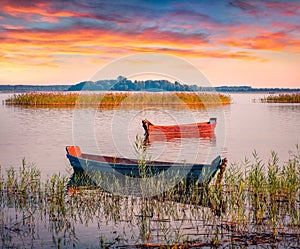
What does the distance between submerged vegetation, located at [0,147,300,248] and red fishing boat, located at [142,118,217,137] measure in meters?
12.8

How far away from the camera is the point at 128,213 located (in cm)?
→ 1019

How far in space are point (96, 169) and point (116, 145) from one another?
8740 mm

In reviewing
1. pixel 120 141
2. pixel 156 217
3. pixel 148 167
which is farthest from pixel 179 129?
pixel 156 217

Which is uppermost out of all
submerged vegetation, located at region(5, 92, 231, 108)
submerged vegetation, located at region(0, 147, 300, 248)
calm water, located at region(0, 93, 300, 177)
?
submerged vegetation, located at region(5, 92, 231, 108)

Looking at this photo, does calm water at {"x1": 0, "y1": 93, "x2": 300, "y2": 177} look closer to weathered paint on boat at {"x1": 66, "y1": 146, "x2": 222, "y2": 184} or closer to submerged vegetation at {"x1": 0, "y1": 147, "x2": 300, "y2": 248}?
weathered paint on boat at {"x1": 66, "y1": 146, "x2": 222, "y2": 184}

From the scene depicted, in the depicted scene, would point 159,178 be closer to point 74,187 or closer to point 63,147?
point 74,187

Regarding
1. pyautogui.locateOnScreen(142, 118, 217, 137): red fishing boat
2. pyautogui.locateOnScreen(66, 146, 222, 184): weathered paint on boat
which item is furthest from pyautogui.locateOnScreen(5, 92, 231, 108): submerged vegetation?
pyautogui.locateOnScreen(66, 146, 222, 184): weathered paint on boat

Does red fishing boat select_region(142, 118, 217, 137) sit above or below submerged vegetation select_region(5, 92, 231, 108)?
below

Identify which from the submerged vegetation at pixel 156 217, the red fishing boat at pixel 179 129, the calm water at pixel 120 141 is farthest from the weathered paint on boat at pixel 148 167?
the red fishing boat at pixel 179 129

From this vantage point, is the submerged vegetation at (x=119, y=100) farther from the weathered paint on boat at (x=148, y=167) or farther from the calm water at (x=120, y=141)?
the weathered paint on boat at (x=148, y=167)

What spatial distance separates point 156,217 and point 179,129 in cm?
1593

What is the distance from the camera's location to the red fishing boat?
25.2 metres

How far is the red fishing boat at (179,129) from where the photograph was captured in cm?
2516

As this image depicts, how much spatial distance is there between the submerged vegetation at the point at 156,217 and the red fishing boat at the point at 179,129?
42.2 feet
